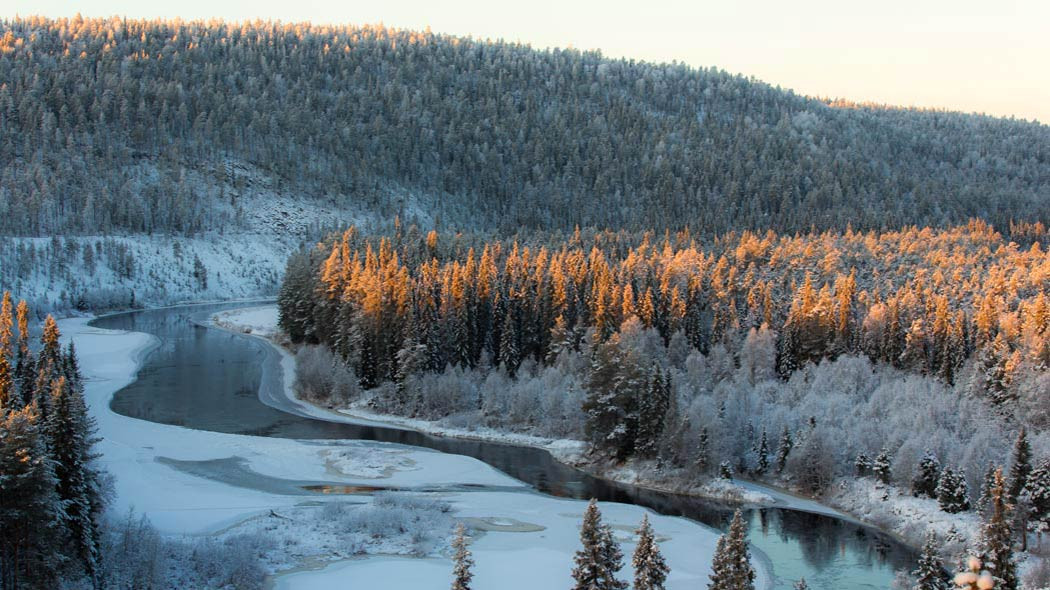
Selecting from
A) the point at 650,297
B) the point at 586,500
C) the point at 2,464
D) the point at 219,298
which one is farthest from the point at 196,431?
the point at 219,298

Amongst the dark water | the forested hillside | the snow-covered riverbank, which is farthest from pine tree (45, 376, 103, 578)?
the forested hillside

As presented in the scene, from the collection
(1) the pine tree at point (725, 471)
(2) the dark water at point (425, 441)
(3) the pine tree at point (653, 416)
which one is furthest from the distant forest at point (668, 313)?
(1) the pine tree at point (725, 471)

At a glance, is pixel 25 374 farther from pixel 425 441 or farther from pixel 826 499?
pixel 826 499

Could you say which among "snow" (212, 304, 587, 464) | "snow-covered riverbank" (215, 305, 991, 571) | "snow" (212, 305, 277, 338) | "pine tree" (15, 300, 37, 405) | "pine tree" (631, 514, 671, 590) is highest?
"pine tree" (631, 514, 671, 590)

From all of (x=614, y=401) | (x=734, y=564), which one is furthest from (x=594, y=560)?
(x=614, y=401)

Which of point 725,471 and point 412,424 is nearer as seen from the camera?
point 725,471

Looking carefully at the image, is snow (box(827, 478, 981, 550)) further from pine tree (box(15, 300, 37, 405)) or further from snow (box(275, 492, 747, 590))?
pine tree (box(15, 300, 37, 405))
